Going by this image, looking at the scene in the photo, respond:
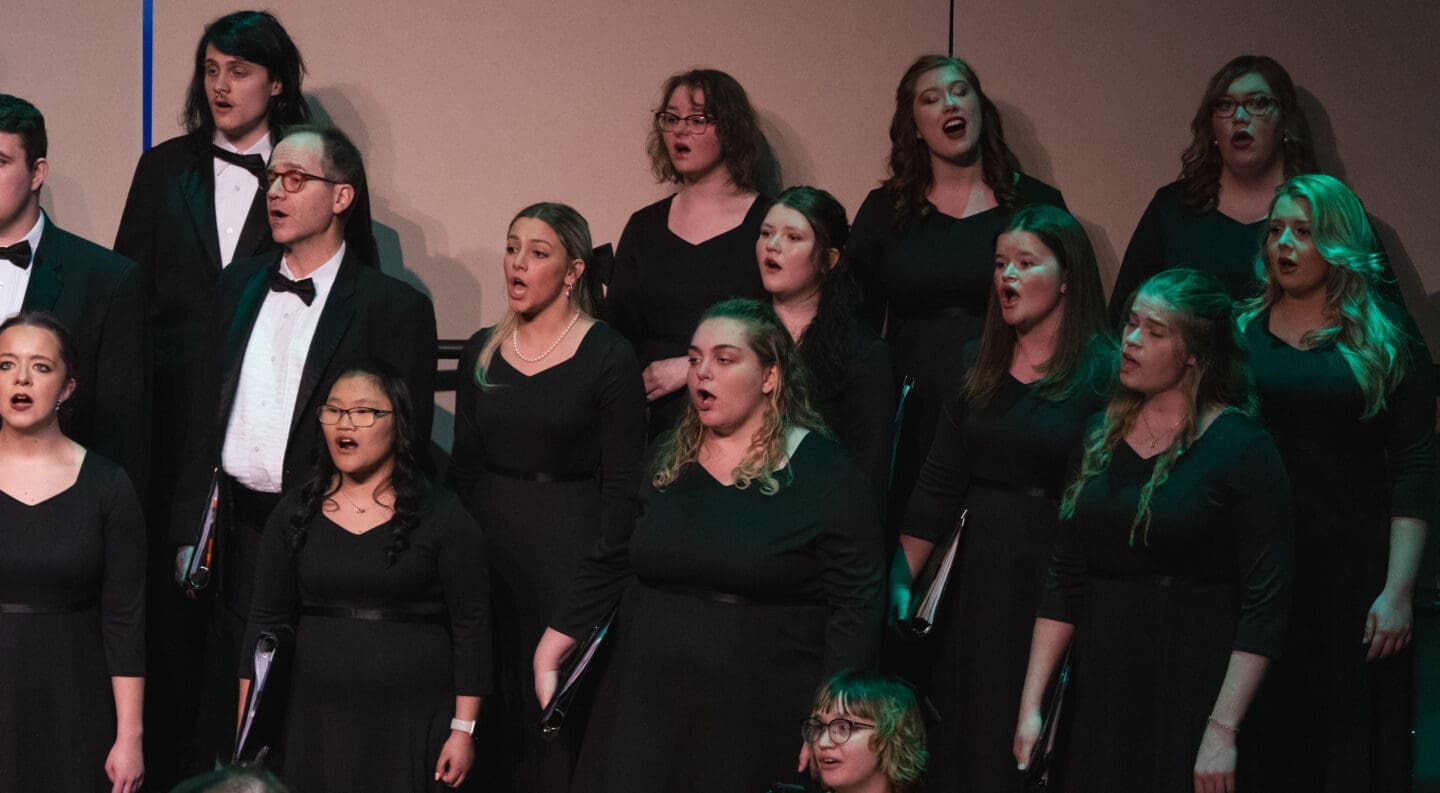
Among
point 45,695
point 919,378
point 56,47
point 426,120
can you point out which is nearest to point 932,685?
point 919,378

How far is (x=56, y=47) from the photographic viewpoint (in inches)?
193

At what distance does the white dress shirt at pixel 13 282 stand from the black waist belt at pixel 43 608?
73 centimetres

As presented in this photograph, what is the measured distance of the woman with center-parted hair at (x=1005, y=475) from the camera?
3.83m

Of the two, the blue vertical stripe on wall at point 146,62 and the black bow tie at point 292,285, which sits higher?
the blue vertical stripe on wall at point 146,62

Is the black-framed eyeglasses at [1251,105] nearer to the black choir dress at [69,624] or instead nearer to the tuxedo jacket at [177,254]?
the tuxedo jacket at [177,254]

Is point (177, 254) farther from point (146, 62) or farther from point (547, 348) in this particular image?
point (547, 348)

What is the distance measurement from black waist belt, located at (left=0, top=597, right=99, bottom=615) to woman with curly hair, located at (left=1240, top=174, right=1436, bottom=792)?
8.32 ft

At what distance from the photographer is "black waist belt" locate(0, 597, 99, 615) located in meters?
3.65

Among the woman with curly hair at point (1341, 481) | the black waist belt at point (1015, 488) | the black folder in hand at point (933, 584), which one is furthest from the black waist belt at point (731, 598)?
the woman with curly hair at point (1341, 481)

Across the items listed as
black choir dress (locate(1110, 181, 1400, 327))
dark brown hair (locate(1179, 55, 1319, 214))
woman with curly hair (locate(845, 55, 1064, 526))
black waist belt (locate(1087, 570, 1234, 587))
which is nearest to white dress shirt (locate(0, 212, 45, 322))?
woman with curly hair (locate(845, 55, 1064, 526))

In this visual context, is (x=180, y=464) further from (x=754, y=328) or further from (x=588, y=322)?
(x=754, y=328)

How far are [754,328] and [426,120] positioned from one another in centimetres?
187

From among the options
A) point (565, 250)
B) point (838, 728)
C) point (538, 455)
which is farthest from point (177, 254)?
point (838, 728)

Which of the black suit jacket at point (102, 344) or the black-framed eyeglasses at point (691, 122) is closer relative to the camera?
the black suit jacket at point (102, 344)
